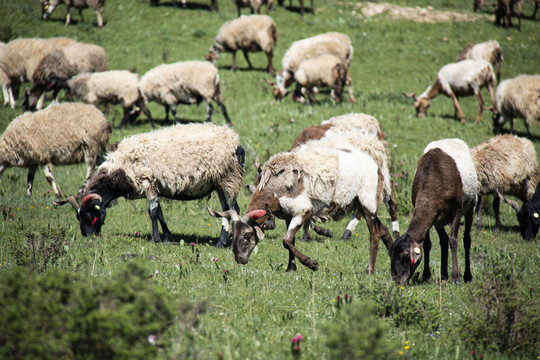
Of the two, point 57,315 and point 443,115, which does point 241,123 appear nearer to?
point 443,115

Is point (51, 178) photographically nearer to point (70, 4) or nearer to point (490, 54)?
point (70, 4)

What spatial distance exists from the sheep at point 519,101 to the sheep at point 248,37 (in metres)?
10.3

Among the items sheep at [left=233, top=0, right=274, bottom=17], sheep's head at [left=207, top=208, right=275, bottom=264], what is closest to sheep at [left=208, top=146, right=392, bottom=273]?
sheep's head at [left=207, top=208, right=275, bottom=264]

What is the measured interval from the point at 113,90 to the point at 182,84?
2.40 m

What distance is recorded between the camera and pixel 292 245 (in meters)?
7.80

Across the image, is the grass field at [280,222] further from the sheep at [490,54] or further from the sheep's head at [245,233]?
the sheep at [490,54]

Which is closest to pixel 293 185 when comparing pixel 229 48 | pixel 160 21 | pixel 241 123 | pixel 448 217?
pixel 448 217

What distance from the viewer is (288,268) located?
7.88 m

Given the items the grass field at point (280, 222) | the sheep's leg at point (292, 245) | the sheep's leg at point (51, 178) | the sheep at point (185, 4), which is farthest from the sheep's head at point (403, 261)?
the sheep at point (185, 4)

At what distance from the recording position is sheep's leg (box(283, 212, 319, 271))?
7.74 meters

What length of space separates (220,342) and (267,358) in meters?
0.51

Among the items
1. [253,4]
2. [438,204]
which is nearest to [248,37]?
[253,4]

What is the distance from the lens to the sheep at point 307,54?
21.4m

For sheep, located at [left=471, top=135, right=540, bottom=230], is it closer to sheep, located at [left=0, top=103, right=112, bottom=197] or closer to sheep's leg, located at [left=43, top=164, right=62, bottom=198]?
sheep, located at [left=0, top=103, right=112, bottom=197]
